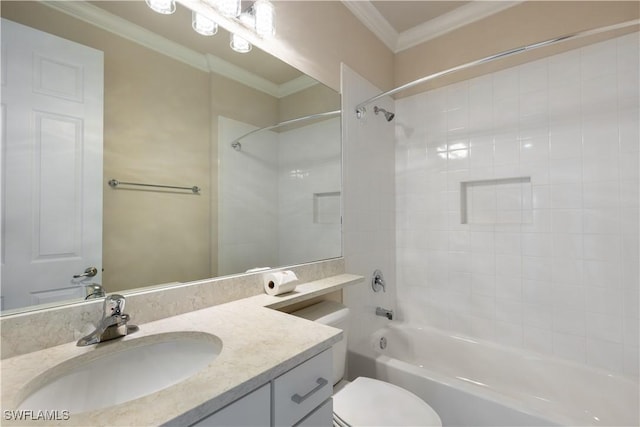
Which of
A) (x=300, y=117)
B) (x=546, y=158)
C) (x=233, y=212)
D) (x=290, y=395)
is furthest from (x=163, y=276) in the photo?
(x=546, y=158)

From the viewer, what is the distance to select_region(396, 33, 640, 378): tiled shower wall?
61.9 inches

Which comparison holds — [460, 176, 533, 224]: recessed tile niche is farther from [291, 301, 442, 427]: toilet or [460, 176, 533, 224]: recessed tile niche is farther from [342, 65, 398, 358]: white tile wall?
[291, 301, 442, 427]: toilet

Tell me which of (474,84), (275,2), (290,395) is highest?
(275,2)

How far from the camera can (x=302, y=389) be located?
0.70 metres

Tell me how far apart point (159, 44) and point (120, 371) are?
1059 mm

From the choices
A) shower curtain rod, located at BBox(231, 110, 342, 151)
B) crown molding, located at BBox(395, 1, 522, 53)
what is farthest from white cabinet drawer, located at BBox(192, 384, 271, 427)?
crown molding, located at BBox(395, 1, 522, 53)

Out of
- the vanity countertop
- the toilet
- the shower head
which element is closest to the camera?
the vanity countertop

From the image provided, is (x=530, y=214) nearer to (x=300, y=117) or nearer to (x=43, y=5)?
(x=300, y=117)

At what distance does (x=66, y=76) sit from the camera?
815 millimetres

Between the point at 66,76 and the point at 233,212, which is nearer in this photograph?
the point at 66,76

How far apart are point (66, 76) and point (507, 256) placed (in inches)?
92.1

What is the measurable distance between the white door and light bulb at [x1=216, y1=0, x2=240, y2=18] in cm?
54

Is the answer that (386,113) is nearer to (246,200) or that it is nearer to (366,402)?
(246,200)

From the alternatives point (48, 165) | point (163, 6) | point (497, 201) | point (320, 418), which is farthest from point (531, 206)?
point (48, 165)
